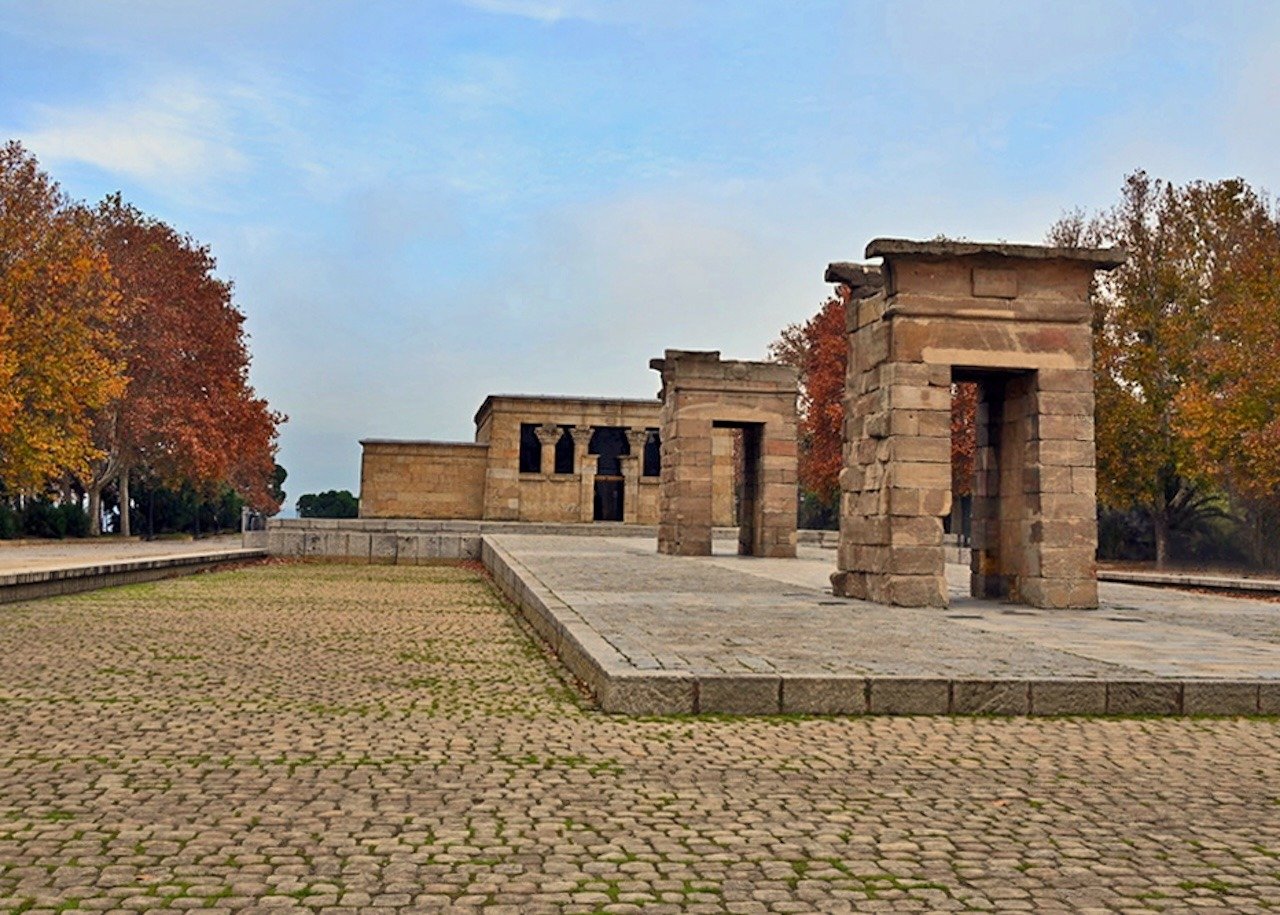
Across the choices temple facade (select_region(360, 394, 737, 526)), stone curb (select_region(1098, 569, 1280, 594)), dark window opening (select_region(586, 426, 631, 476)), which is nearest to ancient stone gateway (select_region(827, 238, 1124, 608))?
stone curb (select_region(1098, 569, 1280, 594))

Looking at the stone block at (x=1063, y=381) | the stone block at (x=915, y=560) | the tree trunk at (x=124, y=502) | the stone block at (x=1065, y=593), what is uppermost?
the stone block at (x=1063, y=381)

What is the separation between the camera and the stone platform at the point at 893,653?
24.1ft

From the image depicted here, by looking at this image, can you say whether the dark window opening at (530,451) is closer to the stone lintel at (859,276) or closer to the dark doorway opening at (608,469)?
the dark doorway opening at (608,469)

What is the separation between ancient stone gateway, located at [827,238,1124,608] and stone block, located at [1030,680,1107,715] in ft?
18.5

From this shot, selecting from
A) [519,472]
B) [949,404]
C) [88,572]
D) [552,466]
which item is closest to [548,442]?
[552,466]

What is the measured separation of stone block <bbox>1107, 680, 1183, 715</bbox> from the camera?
7512 mm

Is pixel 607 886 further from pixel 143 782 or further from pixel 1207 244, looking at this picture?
pixel 1207 244

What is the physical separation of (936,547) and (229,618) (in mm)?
7812

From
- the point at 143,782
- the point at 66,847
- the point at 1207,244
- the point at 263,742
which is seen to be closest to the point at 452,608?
the point at 263,742

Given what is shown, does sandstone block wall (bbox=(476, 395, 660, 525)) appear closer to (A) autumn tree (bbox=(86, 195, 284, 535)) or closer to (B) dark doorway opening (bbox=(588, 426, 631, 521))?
(B) dark doorway opening (bbox=(588, 426, 631, 521))

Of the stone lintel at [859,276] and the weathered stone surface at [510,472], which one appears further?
the weathered stone surface at [510,472]

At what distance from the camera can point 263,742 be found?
6.30 metres

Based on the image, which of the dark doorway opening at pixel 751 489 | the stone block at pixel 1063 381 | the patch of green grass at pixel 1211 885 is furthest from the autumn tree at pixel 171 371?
the patch of green grass at pixel 1211 885

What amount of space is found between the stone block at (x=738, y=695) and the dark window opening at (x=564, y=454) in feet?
133
